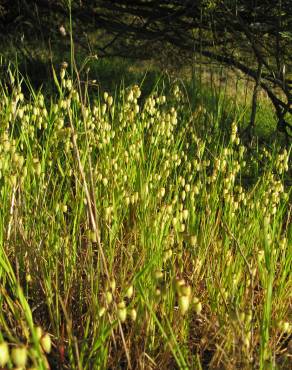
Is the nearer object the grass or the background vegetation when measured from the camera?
the background vegetation

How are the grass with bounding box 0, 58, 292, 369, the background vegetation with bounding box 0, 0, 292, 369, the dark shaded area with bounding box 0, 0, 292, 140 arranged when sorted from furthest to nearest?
the dark shaded area with bounding box 0, 0, 292, 140
the grass with bounding box 0, 58, 292, 369
the background vegetation with bounding box 0, 0, 292, 369

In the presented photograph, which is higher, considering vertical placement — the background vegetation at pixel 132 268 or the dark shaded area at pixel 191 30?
the dark shaded area at pixel 191 30

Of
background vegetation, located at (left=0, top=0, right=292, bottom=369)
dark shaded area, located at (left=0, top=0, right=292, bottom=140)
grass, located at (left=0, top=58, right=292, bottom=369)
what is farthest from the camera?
dark shaded area, located at (left=0, top=0, right=292, bottom=140)

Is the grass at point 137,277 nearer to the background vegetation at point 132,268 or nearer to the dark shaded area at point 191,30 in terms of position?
the background vegetation at point 132,268

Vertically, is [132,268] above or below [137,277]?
below

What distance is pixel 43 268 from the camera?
143 centimetres

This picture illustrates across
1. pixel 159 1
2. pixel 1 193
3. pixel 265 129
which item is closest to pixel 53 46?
pixel 159 1

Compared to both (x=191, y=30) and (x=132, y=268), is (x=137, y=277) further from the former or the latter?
(x=191, y=30)

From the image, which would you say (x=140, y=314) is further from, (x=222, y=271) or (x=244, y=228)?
(x=244, y=228)

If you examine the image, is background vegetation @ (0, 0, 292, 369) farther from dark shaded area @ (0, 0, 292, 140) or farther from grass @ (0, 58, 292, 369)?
dark shaded area @ (0, 0, 292, 140)

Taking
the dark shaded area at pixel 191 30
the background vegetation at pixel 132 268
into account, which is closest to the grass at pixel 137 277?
the background vegetation at pixel 132 268

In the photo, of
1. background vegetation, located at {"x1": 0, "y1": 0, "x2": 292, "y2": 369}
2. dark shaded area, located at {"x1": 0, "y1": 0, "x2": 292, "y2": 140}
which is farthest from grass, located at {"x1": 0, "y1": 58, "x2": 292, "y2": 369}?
dark shaded area, located at {"x1": 0, "y1": 0, "x2": 292, "y2": 140}

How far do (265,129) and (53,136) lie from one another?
2712 mm

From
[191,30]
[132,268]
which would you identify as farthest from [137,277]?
[191,30]
